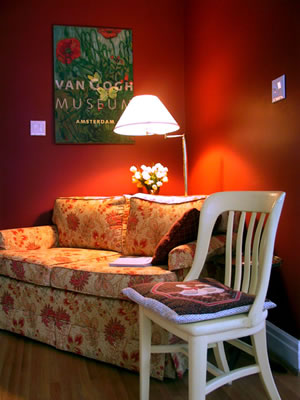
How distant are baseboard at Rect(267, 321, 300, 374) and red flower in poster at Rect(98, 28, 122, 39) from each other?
2655 mm

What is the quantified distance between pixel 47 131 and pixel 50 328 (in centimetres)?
177

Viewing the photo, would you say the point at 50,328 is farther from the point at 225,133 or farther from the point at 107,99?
the point at 107,99

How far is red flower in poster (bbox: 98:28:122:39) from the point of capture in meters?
3.46

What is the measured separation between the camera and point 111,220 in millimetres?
3010

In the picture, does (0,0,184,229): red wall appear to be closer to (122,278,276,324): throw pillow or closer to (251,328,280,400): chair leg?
(122,278,276,324): throw pillow

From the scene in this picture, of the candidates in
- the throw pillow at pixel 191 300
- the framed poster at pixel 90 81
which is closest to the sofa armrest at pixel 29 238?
the framed poster at pixel 90 81

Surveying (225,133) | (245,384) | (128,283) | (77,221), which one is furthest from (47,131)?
(245,384)

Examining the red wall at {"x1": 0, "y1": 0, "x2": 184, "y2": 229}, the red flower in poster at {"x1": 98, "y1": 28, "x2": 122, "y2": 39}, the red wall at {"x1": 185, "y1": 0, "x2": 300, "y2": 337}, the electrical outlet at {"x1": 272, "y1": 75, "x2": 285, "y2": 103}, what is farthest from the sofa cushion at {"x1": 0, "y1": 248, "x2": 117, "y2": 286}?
the red flower in poster at {"x1": 98, "y1": 28, "x2": 122, "y2": 39}

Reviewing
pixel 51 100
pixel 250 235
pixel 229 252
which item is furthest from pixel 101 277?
pixel 51 100

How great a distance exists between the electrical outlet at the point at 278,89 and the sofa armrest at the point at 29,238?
6.50 feet

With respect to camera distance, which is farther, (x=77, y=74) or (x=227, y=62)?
(x=77, y=74)

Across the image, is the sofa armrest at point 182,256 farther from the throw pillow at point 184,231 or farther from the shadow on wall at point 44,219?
the shadow on wall at point 44,219

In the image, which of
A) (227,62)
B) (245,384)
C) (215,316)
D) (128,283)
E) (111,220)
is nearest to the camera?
(215,316)

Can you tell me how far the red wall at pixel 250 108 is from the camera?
6.64 ft
